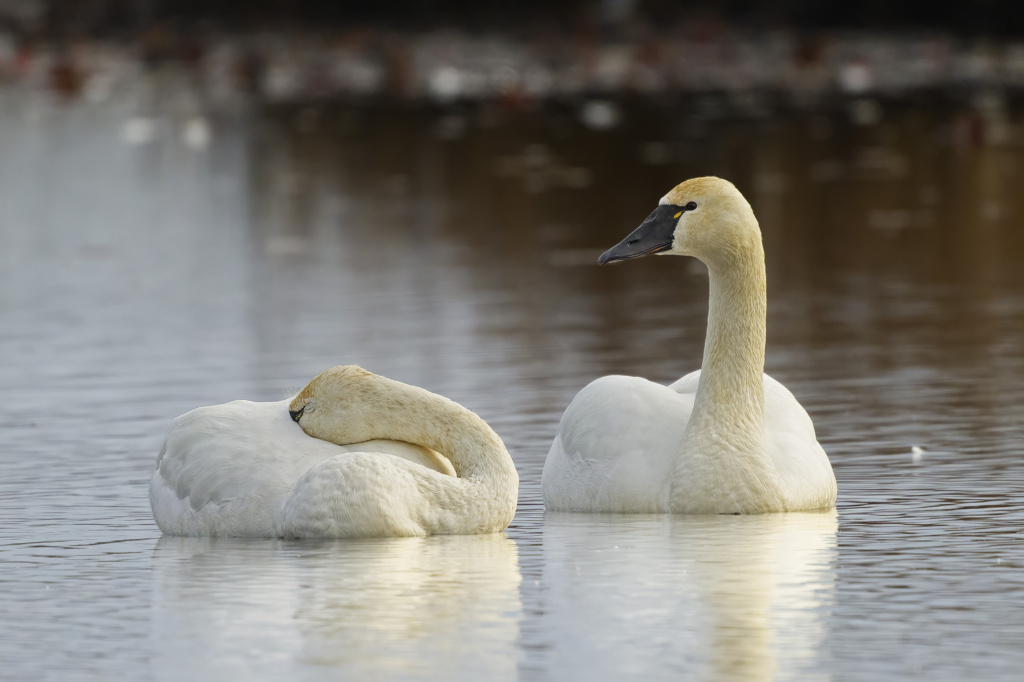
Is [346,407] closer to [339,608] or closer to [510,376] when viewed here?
[339,608]

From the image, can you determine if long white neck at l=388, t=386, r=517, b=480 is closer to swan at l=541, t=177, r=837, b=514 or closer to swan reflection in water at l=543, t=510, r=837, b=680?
swan reflection in water at l=543, t=510, r=837, b=680

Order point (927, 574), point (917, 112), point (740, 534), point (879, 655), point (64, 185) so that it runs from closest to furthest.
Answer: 1. point (879, 655)
2. point (927, 574)
3. point (740, 534)
4. point (64, 185)
5. point (917, 112)

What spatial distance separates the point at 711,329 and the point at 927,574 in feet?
6.42

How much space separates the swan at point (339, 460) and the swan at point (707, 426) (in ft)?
2.04

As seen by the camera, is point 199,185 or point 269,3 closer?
point 199,185

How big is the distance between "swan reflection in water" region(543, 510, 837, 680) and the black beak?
1085 millimetres

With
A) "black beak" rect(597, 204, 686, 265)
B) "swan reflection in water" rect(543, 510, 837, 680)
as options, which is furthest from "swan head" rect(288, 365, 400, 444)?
"black beak" rect(597, 204, 686, 265)

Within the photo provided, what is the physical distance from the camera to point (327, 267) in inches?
693

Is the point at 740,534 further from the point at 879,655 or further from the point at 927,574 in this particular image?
the point at 879,655

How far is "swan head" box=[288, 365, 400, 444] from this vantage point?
8133 millimetres

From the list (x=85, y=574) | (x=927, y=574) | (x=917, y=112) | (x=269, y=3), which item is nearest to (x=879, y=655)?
(x=927, y=574)

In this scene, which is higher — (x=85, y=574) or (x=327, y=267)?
(x=327, y=267)

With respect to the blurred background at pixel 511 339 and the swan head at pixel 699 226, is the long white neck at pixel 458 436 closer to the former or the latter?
the blurred background at pixel 511 339

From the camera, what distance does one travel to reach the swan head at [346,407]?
8.13 meters
